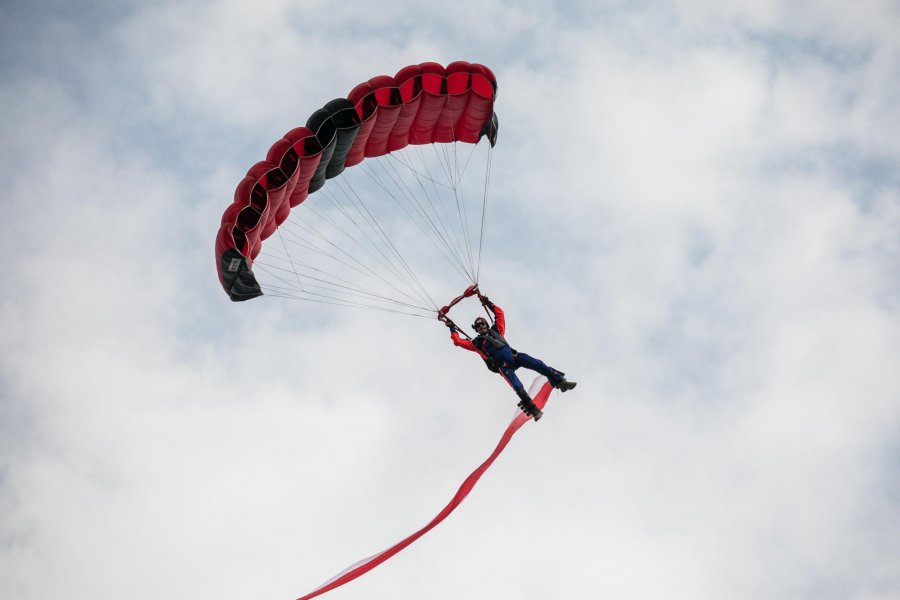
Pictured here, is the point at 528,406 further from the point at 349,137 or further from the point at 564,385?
the point at 349,137

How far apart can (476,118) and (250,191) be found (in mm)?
4586

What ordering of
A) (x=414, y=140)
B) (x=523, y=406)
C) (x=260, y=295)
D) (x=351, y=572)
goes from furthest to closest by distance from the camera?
(x=414, y=140) → (x=260, y=295) → (x=523, y=406) → (x=351, y=572)

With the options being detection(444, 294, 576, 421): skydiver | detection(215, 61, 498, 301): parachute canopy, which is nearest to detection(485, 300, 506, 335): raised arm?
detection(444, 294, 576, 421): skydiver

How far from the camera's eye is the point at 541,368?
1192 cm

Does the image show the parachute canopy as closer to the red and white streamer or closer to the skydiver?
the skydiver

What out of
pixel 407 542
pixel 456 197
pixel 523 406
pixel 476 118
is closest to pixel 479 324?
pixel 523 406

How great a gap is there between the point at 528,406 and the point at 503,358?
832mm

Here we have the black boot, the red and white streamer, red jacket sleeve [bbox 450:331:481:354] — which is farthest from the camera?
red jacket sleeve [bbox 450:331:481:354]

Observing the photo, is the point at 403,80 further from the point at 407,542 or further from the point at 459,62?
the point at 407,542

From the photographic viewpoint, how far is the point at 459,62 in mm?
13875

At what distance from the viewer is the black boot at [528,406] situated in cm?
1168

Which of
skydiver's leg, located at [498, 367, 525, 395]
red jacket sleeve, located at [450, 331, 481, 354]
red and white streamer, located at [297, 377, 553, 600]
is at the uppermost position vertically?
red jacket sleeve, located at [450, 331, 481, 354]

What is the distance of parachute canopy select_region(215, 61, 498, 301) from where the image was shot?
40.4ft

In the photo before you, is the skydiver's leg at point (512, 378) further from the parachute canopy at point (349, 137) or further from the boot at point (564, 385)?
the parachute canopy at point (349, 137)
